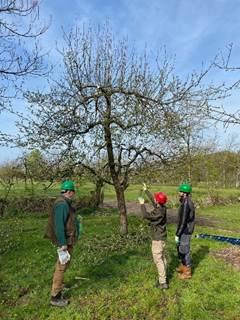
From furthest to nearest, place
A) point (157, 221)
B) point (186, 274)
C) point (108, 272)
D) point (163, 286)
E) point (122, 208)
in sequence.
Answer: point (122, 208)
point (108, 272)
point (186, 274)
point (157, 221)
point (163, 286)

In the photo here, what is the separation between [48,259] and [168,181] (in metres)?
5.51

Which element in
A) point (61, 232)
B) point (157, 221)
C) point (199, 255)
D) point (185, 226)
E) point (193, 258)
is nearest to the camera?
point (61, 232)

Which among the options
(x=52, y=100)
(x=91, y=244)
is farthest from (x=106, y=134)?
(x=91, y=244)

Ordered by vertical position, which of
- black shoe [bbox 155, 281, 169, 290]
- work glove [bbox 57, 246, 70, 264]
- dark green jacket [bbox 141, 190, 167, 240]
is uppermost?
dark green jacket [bbox 141, 190, 167, 240]

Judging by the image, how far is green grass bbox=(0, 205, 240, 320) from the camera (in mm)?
6859

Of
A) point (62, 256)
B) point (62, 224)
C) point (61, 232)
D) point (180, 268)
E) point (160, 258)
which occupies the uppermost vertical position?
point (62, 224)

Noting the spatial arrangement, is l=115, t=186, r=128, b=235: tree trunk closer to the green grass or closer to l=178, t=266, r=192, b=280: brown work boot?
the green grass

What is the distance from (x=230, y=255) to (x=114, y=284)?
4.38 metres

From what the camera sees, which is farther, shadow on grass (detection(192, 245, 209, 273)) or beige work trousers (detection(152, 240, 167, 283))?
shadow on grass (detection(192, 245, 209, 273))

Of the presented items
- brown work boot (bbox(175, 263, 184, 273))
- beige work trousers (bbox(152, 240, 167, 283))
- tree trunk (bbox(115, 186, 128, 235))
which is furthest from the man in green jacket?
tree trunk (bbox(115, 186, 128, 235))

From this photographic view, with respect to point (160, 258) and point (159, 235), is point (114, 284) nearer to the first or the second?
point (160, 258)

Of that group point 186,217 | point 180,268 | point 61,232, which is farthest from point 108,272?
point 61,232

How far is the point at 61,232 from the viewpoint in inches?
270

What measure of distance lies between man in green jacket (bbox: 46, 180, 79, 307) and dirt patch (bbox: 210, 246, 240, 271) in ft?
15.8
